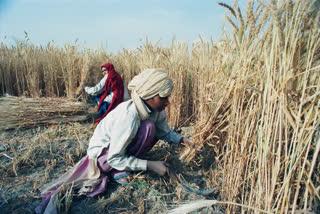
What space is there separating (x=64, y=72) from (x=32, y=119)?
1.47m

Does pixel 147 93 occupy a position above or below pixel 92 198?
above

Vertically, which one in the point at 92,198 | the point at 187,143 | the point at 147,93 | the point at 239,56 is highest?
the point at 239,56

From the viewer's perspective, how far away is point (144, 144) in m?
1.95

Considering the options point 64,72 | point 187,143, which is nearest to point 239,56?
point 187,143

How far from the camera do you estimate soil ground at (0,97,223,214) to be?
1.72 meters

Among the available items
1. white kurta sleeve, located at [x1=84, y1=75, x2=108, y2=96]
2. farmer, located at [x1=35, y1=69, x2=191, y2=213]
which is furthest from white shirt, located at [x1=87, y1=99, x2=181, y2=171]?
white kurta sleeve, located at [x1=84, y1=75, x2=108, y2=96]

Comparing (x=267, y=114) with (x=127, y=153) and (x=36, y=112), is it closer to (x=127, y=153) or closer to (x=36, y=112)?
(x=127, y=153)

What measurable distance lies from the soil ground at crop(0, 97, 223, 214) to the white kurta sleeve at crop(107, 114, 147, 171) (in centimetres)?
19

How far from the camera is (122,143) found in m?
1.69

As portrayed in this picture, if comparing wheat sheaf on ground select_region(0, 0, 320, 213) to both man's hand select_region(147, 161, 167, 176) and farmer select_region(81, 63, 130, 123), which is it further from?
farmer select_region(81, 63, 130, 123)

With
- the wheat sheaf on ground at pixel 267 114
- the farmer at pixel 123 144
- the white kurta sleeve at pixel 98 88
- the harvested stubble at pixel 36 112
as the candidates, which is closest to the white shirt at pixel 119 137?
the farmer at pixel 123 144

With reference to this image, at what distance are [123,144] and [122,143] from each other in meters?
0.01

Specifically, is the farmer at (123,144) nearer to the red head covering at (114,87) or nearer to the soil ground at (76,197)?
the soil ground at (76,197)

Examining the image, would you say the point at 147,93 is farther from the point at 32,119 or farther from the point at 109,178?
the point at 32,119
